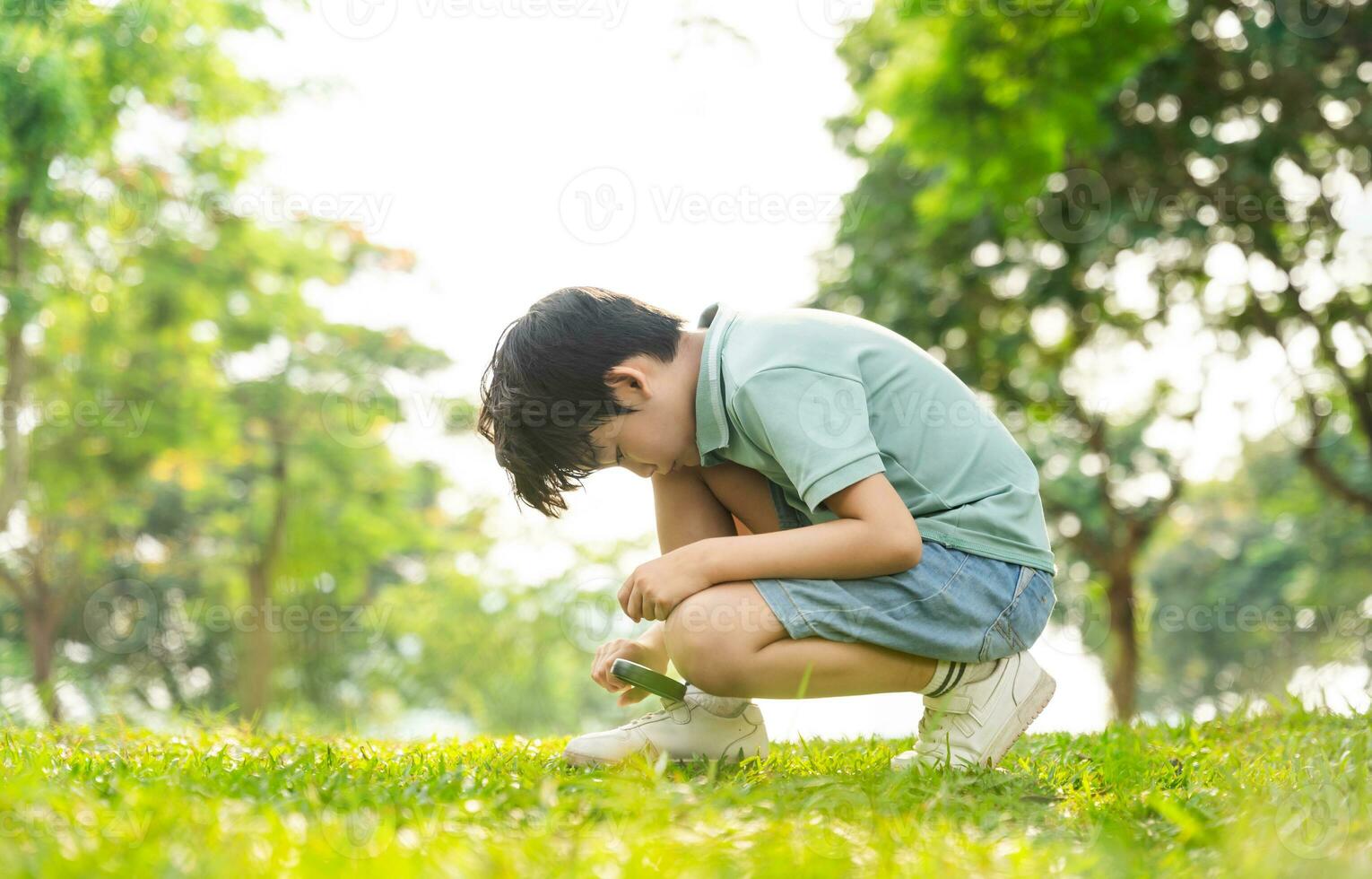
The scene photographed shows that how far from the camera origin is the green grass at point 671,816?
1317 millimetres

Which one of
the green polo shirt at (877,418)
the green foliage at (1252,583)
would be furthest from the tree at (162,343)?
the green foliage at (1252,583)

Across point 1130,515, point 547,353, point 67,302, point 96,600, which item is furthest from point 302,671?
point 547,353

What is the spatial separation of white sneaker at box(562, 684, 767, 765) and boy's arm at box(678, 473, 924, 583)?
1.27ft

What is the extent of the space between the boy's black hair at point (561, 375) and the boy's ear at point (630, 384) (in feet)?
0.05

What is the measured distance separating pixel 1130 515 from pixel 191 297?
911 centimetres

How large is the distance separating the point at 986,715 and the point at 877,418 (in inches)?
25.2

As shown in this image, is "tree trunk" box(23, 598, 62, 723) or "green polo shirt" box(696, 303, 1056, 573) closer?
"green polo shirt" box(696, 303, 1056, 573)

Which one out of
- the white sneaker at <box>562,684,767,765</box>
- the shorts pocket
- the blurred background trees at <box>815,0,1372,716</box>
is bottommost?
the white sneaker at <box>562,684,767,765</box>

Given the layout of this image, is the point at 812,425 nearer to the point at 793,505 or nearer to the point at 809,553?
the point at 809,553

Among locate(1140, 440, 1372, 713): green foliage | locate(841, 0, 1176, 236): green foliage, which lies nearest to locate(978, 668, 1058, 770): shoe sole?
locate(841, 0, 1176, 236): green foliage

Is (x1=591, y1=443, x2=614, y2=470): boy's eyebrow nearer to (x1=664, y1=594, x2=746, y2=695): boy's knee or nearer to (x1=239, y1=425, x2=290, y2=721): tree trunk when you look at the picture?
(x1=664, y1=594, x2=746, y2=695): boy's knee

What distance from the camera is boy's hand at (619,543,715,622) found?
214cm

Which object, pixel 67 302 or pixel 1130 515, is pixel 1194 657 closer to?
pixel 1130 515

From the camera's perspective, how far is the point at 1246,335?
8805 mm
